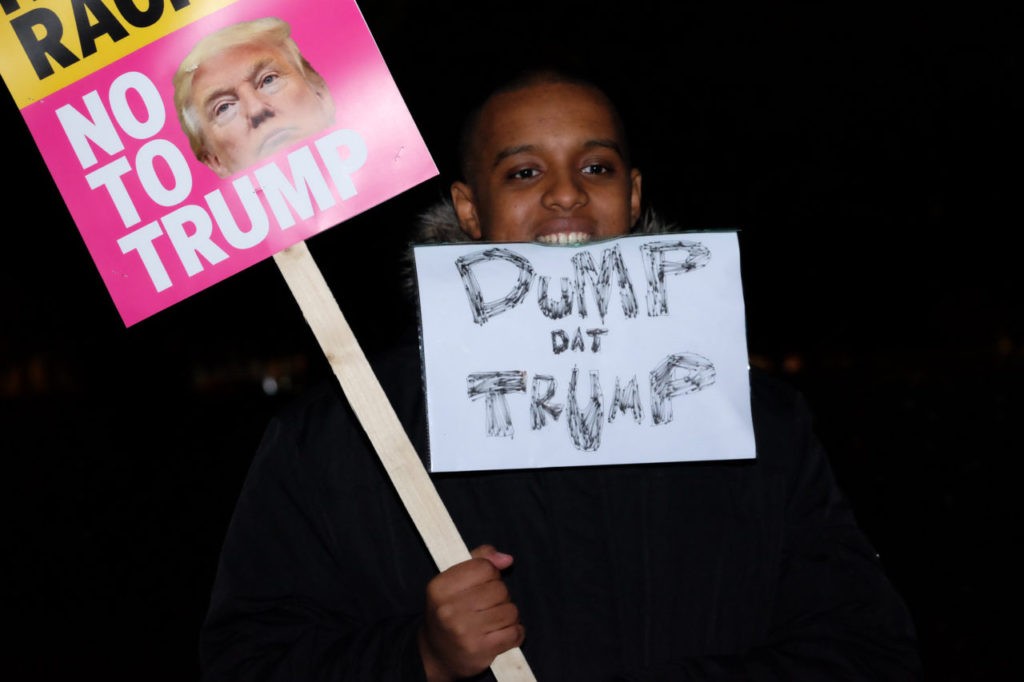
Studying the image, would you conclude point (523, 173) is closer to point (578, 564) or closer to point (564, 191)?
point (564, 191)

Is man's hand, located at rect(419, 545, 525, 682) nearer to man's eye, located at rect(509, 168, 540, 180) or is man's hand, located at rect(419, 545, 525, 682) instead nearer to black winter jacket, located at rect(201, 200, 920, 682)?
black winter jacket, located at rect(201, 200, 920, 682)

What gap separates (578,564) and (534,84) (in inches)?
35.3

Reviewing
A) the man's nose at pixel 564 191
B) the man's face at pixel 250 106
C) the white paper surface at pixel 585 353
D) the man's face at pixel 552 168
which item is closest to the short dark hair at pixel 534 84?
the man's face at pixel 552 168

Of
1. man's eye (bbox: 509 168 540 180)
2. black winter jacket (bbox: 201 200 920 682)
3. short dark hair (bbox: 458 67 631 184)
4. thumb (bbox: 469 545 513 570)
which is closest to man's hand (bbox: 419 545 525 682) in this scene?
thumb (bbox: 469 545 513 570)

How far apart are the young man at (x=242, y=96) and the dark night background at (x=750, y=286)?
1.92 ft

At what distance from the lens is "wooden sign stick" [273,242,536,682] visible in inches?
62.5

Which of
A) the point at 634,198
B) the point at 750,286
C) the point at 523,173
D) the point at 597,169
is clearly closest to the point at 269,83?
the point at 523,173

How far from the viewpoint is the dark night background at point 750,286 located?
21.7 feet

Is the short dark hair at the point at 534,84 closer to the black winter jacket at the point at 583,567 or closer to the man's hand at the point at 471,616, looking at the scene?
the black winter jacket at the point at 583,567

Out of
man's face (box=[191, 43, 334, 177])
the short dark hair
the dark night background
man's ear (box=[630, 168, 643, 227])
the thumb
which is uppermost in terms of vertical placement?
man's face (box=[191, 43, 334, 177])

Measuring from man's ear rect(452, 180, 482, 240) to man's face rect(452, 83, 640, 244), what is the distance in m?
0.09

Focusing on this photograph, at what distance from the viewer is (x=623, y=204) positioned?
2.04m

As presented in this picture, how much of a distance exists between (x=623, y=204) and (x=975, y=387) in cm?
1191

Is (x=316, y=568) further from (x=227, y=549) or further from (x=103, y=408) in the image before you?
(x=103, y=408)
